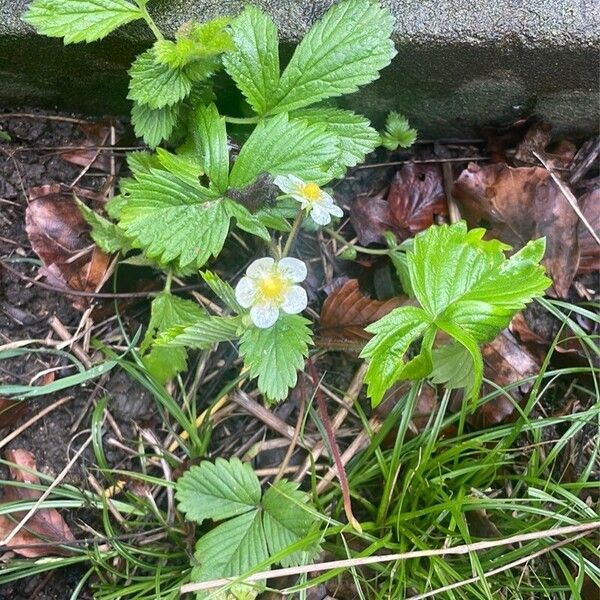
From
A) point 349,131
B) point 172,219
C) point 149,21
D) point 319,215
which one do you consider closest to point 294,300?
point 319,215

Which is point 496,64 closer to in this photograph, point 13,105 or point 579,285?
point 579,285

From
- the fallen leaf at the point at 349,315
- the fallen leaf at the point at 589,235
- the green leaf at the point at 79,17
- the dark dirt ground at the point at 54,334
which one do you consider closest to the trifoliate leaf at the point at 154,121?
the green leaf at the point at 79,17

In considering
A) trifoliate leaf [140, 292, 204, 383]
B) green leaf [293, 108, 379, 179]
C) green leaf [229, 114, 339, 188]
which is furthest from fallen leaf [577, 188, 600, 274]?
trifoliate leaf [140, 292, 204, 383]

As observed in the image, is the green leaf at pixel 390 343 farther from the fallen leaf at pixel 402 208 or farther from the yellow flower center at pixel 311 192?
the fallen leaf at pixel 402 208

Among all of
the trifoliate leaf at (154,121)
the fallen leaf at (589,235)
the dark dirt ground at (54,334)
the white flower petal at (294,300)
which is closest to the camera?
the white flower petal at (294,300)

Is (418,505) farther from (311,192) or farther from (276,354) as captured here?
(311,192)

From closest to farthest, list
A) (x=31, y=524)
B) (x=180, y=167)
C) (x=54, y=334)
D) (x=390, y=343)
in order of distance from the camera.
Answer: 1. (x=390, y=343)
2. (x=180, y=167)
3. (x=31, y=524)
4. (x=54, y=334)
